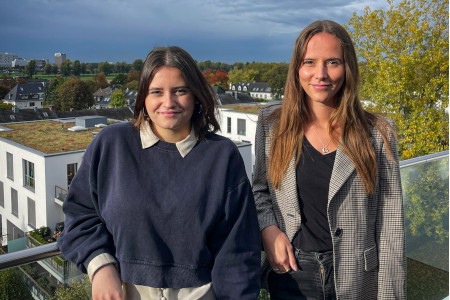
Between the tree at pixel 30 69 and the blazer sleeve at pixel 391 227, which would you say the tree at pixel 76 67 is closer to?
the tree at pixel 30 69

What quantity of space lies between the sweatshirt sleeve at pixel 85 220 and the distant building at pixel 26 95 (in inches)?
2904

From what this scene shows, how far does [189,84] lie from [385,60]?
1101 centimetres

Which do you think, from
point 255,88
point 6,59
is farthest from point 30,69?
point 255,88

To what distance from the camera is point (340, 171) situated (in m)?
1.51

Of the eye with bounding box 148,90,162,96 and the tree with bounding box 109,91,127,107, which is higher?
the tree with bounding box 109,91,127,107

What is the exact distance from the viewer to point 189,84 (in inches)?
52.7

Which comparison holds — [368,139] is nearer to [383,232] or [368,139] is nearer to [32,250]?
[383,232]

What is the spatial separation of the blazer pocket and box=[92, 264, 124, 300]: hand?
78cm

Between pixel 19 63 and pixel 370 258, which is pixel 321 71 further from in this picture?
pixel 19 63

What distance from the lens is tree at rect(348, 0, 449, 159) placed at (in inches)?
406

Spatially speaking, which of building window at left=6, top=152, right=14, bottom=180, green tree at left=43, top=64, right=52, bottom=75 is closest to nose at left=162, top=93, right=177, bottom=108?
building window at left=6, top=152, right=14, bottom=180

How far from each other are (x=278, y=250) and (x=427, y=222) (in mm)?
2005

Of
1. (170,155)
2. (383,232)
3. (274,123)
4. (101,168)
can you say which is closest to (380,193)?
(383,232)

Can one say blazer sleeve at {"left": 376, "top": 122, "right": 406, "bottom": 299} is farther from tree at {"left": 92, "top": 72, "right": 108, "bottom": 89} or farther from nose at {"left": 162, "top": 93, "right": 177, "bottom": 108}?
tree at {"left": 92, "top": 72, "right": 108, "bottom": 89}
